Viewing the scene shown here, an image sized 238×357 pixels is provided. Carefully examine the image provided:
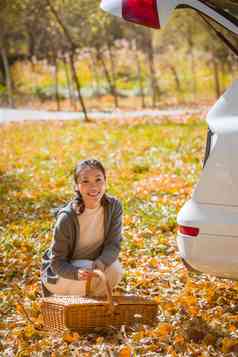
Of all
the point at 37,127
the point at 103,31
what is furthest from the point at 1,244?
the point at 103,31

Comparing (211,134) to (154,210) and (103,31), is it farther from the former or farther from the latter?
(103,31)

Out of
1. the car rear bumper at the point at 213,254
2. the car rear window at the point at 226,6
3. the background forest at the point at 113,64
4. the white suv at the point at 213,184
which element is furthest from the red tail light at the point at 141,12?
the background forest at the point at 113,64

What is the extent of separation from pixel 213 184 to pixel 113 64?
36.4 metres

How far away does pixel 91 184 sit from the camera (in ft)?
19.6

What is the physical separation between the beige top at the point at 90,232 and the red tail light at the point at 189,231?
32.8 inches

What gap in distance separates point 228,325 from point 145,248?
267 cm

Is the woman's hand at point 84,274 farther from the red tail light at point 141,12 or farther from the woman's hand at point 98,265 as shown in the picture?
the red tail light at point 141,12

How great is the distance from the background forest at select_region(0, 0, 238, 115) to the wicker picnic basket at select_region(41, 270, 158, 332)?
27.8m

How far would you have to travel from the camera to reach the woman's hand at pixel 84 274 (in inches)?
228

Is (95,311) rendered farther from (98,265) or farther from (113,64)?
(113,64)

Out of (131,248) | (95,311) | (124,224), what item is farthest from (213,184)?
(124,224)

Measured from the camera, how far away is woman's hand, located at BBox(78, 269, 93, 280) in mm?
5801

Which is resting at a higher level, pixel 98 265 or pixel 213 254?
pixel 213 254

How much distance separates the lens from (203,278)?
7027mm
